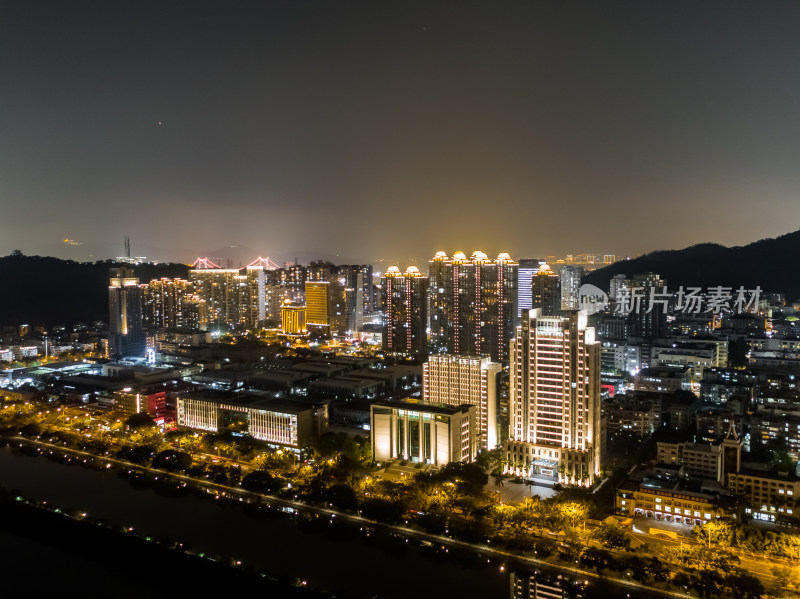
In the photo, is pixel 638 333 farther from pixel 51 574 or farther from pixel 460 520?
pixel 51 574

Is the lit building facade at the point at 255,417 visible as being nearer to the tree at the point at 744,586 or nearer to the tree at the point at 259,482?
the tree at the point at 259,482

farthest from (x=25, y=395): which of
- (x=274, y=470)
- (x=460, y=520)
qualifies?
(x=460, y=520)

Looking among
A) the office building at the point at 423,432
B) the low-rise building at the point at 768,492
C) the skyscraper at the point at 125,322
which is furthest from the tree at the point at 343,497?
the skyscraper at the point at 125,322

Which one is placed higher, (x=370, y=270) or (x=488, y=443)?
(x=370, y=270)

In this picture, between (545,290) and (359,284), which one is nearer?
(545,290)

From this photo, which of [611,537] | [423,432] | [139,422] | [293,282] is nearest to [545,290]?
[423,432]

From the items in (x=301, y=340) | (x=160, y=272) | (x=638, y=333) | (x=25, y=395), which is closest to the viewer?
(x=25, y=395)

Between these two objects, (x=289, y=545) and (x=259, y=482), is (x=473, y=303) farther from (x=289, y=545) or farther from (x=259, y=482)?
(x=289, y=545)
